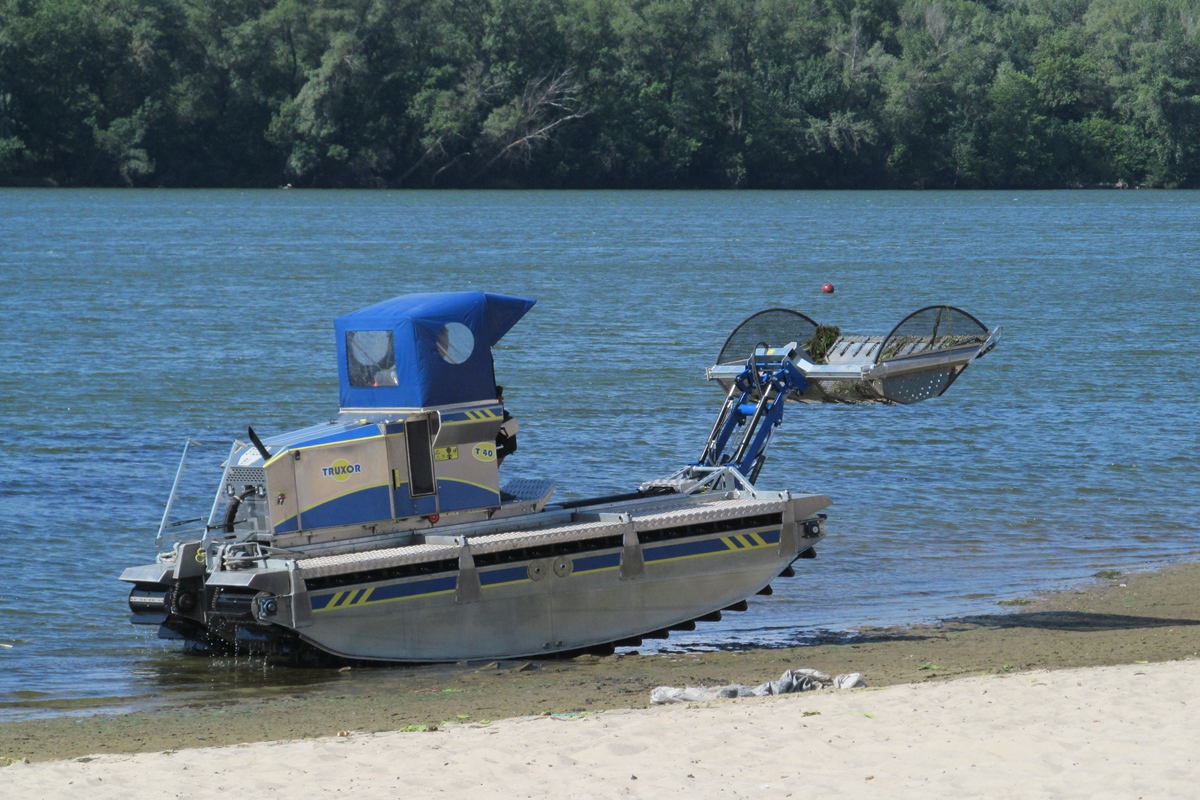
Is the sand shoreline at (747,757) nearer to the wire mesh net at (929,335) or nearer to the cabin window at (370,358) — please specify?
the cabin window at (370,358)

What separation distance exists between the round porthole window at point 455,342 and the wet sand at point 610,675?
2.48 meters

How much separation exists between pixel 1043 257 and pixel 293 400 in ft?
144

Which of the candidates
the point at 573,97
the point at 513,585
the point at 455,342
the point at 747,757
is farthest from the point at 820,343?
the point at 573,97

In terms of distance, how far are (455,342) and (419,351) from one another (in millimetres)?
319

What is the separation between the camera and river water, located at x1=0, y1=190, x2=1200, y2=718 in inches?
619

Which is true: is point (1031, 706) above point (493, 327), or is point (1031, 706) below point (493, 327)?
below

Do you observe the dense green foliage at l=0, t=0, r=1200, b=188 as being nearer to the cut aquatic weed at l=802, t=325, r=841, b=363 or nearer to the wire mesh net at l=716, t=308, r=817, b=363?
the wire mesh net at l=716, t=308, r=817, b=363

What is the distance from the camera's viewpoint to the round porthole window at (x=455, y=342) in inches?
520

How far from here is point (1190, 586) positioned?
15602 millimetres

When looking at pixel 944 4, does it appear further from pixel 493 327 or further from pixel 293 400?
pixel 493 327

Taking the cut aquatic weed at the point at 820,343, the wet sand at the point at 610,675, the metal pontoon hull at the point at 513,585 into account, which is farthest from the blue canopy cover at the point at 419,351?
the cut aquatic weed at the point at 820,343

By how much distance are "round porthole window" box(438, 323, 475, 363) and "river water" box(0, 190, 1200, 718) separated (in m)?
2.57

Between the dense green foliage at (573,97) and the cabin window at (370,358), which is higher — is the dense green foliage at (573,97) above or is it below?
above

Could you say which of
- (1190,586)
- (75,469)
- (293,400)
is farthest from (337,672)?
(293,400)
